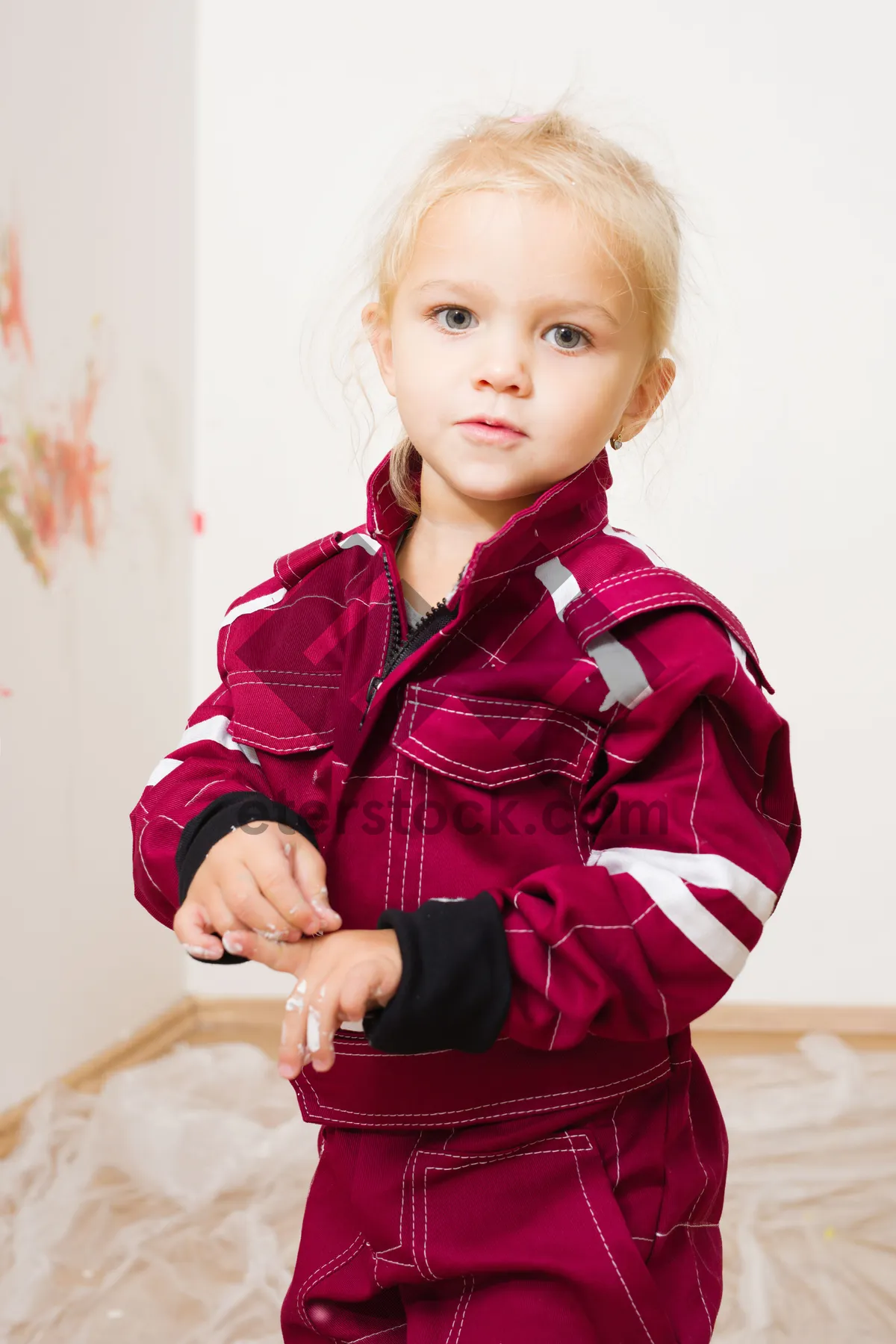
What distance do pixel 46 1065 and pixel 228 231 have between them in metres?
1.38

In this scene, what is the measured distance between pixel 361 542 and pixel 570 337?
0.22 metres

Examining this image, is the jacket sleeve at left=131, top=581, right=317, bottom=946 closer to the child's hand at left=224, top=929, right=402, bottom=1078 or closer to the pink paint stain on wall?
the child's hand at left=224, top=929, right=402, bottom=1078

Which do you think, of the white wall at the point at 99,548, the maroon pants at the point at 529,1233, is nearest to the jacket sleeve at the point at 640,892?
the maroon pants at the point at 529,1233

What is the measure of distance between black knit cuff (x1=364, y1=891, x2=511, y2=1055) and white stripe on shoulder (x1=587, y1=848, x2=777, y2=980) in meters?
0.09

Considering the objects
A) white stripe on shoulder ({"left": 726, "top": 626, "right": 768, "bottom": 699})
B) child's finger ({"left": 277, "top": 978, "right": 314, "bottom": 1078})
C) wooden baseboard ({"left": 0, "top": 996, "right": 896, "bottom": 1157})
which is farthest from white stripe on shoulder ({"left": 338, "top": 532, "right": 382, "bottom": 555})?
wooden baseboard ({"left": 0, "top": 996, "right": 896, "bottom": 1157})

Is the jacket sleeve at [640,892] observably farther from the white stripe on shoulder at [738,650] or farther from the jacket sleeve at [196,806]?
the jacket sleeve at [196,806]

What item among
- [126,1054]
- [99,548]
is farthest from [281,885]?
[126,1054]

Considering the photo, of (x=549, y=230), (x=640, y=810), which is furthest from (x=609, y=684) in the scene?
(x=549, y=230)

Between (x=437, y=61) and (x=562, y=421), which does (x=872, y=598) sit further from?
(x=562, y=421)

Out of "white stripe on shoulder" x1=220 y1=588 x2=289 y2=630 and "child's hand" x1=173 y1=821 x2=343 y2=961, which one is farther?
"white stripe on shoulder" x1=220 y1=588 x2=289 y2=630

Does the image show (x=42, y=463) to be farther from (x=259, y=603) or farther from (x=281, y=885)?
(x=281, y=885)

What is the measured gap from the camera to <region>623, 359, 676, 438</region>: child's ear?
88 cm

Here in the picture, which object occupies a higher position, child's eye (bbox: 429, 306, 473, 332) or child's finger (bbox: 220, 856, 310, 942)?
child's eye (bbox: 429, 306, 473, 332)

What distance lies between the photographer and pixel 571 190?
2.59ft
